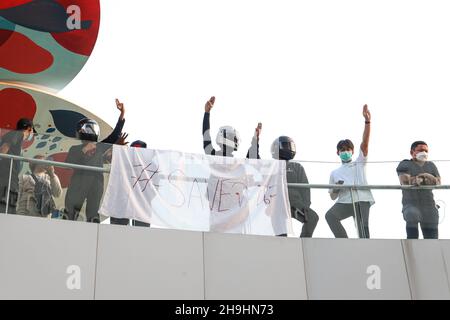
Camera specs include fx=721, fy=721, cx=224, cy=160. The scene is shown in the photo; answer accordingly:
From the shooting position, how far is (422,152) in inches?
376

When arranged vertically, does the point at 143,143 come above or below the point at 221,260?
above

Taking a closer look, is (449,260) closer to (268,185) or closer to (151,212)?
(268,185)

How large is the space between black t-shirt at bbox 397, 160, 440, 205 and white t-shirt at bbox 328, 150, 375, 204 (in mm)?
475

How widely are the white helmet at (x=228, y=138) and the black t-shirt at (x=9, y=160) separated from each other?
8.54 feet

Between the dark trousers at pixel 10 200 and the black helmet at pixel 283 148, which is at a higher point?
the black helmet at pixel 283 148

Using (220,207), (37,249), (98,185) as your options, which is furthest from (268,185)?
(37,249)

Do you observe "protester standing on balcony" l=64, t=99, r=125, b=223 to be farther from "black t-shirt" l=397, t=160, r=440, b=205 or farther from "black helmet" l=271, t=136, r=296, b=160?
"black t-shirt" l=397, t=160, r=440, b=205

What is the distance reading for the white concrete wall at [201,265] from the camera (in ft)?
26.5

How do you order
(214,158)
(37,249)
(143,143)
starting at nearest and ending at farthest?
(37,249), (214,158), (143,143)

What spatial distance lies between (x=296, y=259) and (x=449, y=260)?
198 cm

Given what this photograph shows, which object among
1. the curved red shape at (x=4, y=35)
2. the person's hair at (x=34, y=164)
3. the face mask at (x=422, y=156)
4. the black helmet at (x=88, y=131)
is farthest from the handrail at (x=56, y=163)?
the curved red shape at (x=4, y=35)

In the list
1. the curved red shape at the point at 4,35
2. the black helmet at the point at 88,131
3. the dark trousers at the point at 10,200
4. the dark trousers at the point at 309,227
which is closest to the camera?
the dark trousers at the point at 10,200

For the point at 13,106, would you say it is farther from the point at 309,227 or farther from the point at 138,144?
the point at 309,227

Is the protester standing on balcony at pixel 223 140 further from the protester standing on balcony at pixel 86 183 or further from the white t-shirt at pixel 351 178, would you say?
the protester standing on balcony at pixel 86 183
